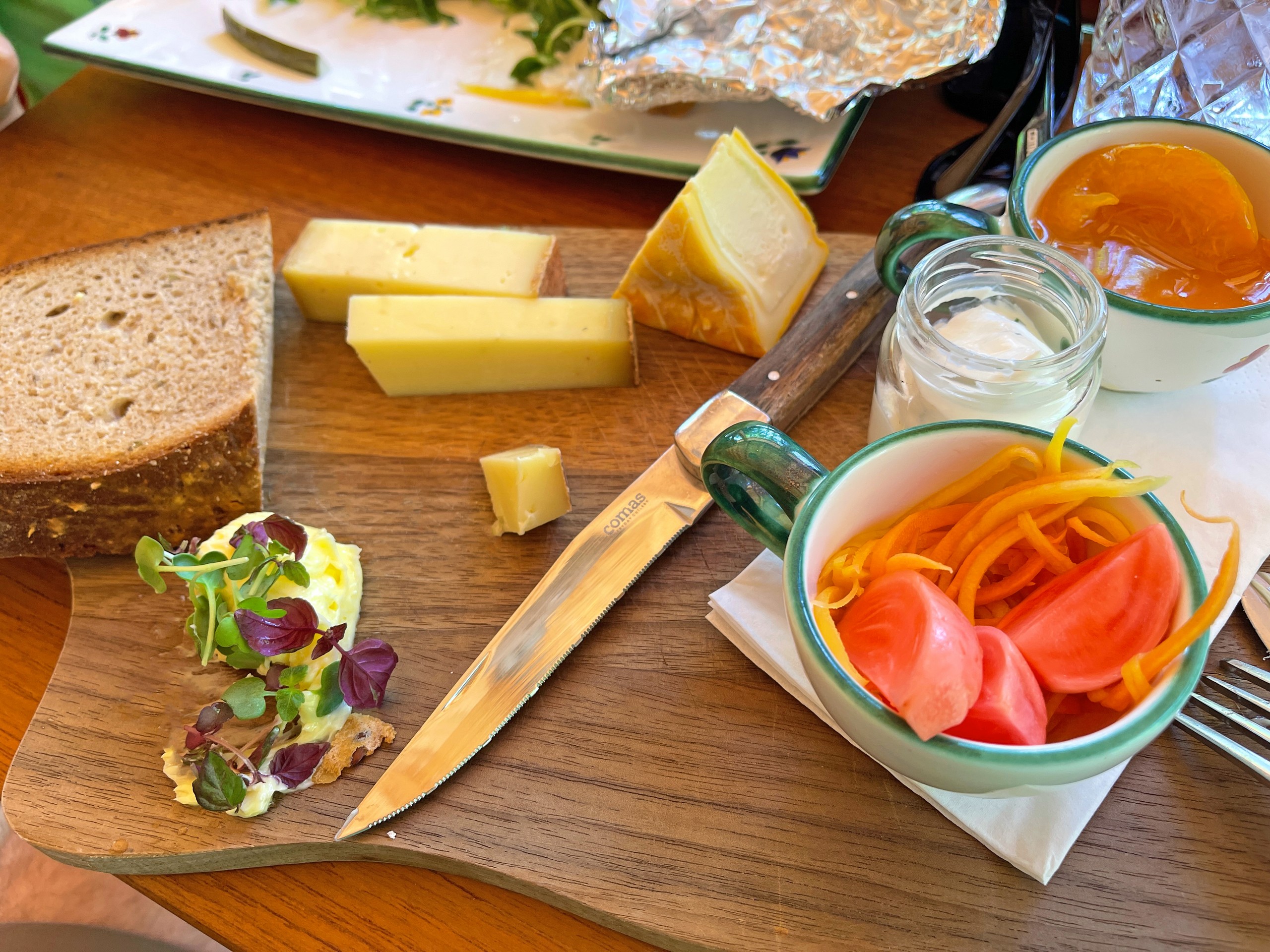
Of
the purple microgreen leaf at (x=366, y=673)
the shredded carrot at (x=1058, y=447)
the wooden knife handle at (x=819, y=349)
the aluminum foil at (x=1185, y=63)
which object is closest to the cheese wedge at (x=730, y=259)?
the wooden knife handle at (x=819, y=349)

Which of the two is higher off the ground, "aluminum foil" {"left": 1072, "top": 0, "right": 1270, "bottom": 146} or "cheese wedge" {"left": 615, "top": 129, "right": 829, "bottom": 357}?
"aluminum foil" {"left": 1072, "top": 0, "right": 1270, "bottom": 146}

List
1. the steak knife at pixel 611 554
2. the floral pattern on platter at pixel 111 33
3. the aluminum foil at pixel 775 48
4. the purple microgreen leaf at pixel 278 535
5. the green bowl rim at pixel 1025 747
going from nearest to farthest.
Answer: the green bowl rim at pixel 1025 747 < the steak knife at pixel 611 554 < the purple microgreen leaf at pixel 278 535 < the aluminum foil at pixel 775 48 < the floral pattern on platter at pixel 111 33

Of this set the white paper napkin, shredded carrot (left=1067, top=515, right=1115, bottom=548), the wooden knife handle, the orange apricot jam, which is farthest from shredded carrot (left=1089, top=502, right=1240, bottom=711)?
the wooden knife handle

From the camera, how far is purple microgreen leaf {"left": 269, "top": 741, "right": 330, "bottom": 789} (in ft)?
3.67

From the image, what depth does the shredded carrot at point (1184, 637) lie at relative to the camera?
0.77m

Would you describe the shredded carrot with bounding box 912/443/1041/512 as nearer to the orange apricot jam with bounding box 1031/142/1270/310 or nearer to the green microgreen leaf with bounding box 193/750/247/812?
the orange apricot jam with bounding box 1031/142/1270/310

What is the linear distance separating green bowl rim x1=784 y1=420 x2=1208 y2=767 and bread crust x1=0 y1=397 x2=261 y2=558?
35.8 inches

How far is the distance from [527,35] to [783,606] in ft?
5.18

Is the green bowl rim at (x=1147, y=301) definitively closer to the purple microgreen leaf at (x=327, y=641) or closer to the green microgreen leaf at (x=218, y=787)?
the purple microgreen leaf at (x=327, y=641)

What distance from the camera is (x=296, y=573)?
3.92 ft

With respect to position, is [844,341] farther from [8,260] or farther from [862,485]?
[8,260]

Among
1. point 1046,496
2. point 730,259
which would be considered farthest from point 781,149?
point 1046,496

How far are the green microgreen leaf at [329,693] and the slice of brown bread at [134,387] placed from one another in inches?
14.5

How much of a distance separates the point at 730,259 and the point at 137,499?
3.30ft
